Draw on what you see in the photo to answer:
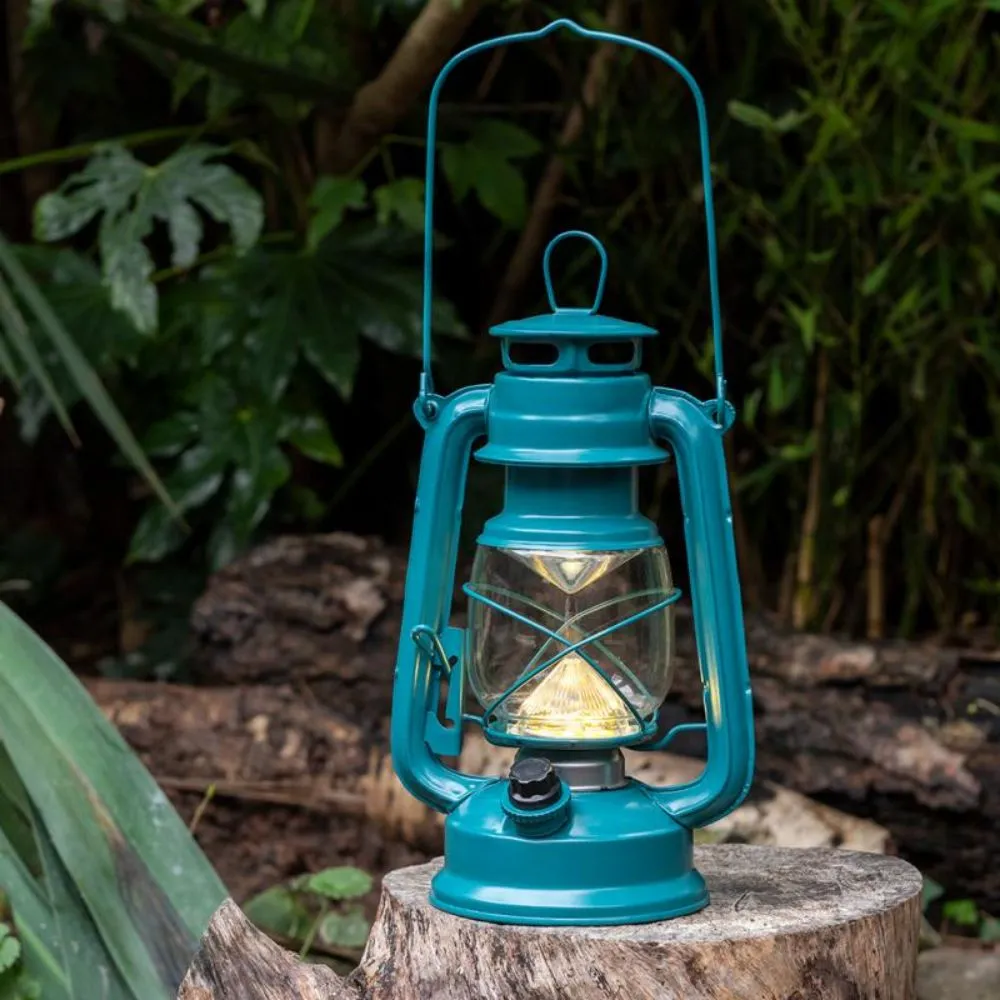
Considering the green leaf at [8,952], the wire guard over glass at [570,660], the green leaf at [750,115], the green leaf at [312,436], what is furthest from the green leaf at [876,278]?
the green leaf at [8,952]

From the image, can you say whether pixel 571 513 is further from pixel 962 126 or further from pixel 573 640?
pixel 962 126

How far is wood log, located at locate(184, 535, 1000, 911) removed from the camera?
2.78 m

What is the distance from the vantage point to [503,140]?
3.25m

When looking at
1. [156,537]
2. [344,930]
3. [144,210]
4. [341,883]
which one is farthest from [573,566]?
[156,537]

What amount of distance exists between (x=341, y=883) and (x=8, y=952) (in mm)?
551

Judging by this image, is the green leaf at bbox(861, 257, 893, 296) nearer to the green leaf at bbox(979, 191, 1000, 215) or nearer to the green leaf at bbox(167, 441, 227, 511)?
the green leaf at bbox(979, 191, 1000, 215)

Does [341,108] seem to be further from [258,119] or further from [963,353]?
[963,353]

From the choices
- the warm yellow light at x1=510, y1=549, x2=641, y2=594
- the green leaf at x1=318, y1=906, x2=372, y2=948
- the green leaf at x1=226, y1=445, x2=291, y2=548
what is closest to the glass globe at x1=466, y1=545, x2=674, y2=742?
the warm yellow light at x1=510, y1=549, x2=641, y2=594

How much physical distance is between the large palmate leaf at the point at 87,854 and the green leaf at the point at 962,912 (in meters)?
1.27

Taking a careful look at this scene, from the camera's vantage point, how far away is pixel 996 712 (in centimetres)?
287

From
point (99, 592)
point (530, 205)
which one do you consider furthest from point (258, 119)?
point (99, 592)

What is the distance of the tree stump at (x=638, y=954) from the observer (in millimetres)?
1573

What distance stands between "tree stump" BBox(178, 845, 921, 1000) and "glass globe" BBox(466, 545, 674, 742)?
0.18 m

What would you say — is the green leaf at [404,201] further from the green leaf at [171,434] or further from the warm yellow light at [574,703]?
the warm yellow light at [574,703]
